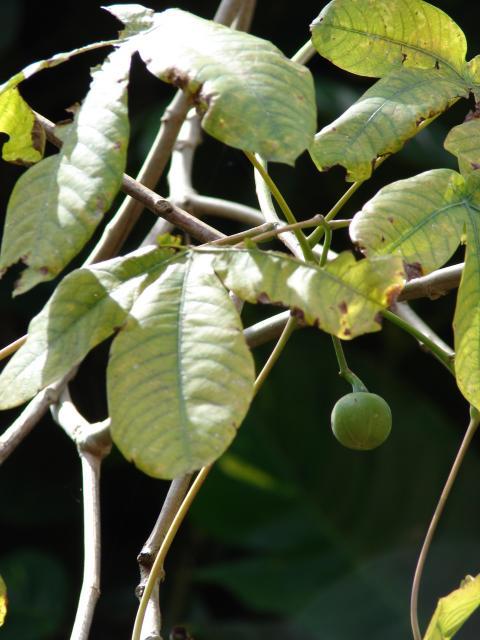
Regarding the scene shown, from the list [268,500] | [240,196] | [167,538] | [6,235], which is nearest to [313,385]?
[268,500]

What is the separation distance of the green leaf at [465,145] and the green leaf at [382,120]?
2cm

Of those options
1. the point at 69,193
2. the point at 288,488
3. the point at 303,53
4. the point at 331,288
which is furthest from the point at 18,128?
the point at 288,488

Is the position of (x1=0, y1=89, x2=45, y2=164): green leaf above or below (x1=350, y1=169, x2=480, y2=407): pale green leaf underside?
above

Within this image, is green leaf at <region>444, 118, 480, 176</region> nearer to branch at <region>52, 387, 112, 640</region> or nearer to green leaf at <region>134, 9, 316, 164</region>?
green leaf at <region>134, 9, 316, 164</region>

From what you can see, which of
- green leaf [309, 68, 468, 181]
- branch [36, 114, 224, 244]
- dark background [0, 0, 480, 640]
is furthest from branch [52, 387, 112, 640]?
dark background [0, 0, 480, 640]

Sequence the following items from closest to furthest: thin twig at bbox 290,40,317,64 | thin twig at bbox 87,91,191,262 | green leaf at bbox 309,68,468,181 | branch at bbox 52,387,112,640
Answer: green leaf at bbox 309,68,468,181 < branch at bbox 52,387,112,640 < thin twig at bbox 290,40,317,64 < thin twig at bbox 87,91,191,262

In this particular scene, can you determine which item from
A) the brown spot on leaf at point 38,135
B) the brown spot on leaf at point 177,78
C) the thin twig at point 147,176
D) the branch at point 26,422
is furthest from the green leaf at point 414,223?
the thin twig at point 147,176

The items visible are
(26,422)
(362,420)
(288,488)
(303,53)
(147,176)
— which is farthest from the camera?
(288,488)

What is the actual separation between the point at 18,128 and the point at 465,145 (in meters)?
0.29

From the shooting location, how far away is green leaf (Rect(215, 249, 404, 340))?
0.47 meters

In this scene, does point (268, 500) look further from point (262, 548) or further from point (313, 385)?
point (313, 385)

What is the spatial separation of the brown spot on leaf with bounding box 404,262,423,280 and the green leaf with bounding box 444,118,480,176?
0.31 feet

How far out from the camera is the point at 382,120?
0.58m

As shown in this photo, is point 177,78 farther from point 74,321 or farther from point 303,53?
A: point 303,53
